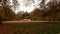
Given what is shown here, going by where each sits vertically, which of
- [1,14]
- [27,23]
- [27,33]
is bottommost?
[27,33]

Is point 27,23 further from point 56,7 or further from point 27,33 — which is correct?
point 56,7

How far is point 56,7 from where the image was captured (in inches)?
96.3

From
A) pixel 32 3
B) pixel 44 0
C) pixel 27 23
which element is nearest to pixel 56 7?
pixel 44 0

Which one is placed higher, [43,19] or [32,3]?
[32,3]

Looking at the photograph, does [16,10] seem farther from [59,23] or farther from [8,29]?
[59,23]

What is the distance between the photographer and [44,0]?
96.6 inches

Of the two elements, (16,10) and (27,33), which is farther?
(16,10)

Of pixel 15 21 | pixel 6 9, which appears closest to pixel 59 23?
pixel 15 21

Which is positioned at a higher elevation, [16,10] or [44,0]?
[44,0]

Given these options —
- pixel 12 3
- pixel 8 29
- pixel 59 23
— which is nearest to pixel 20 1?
pixel 12 3

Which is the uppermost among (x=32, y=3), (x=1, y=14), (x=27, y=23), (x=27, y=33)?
(x=32, y=3)

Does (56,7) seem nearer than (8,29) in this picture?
No

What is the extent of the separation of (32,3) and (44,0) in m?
0.21

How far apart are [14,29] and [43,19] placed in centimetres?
49
